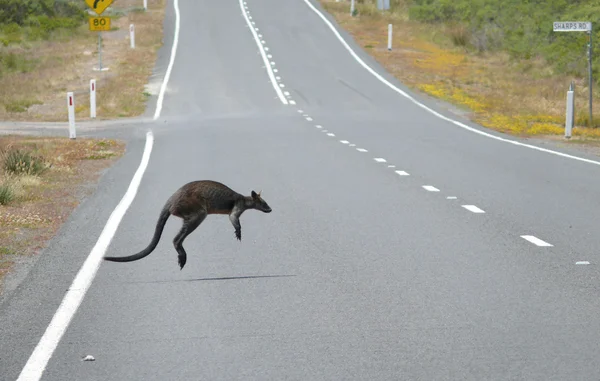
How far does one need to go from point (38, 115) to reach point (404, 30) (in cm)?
3166

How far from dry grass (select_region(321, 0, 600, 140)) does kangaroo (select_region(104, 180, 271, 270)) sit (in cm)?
2163

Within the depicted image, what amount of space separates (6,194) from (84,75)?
3151 centimetres

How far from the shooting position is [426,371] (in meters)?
6.23

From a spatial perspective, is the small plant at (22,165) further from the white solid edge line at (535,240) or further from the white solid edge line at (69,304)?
the white solid edge line at (535,240)

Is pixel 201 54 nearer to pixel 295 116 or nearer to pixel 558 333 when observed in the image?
pixel 295 116

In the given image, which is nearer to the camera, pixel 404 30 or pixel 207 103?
pixel 207 103

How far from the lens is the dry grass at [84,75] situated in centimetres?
3575

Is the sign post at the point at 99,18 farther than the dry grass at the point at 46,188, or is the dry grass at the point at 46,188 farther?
the sign post at the point at 99,18

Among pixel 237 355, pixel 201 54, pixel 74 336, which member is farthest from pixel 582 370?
pixel 201 54

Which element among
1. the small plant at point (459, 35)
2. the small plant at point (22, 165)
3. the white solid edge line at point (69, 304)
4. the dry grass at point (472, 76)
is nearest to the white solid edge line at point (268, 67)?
the dry grass at point (472, 76)

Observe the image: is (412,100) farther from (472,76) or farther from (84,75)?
(84,75)

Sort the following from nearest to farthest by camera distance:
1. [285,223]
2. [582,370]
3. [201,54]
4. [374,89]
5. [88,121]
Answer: [582,370]
[285,223]
[88,121]
[374,89]
[201,54]

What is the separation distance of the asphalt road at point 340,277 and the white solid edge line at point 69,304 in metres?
0.07

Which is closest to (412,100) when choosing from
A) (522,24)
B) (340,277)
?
(522,24)
